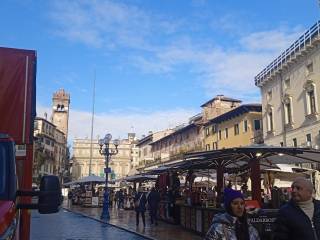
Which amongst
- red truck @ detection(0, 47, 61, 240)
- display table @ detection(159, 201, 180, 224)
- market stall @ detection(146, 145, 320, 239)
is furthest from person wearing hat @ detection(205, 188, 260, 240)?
display table @ detection(159, 201, 180, 224)

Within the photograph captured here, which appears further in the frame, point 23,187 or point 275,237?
point 23,187

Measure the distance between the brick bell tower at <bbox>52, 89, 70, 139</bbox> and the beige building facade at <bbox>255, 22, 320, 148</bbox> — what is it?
97958 mm

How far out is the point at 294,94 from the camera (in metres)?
36.5

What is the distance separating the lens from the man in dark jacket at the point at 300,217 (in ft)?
13.6

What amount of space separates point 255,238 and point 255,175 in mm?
10196

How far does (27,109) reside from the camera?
622 cm

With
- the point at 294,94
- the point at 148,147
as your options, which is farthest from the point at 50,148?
the point at 294,94

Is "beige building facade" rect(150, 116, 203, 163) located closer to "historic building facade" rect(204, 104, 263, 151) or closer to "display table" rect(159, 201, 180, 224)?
"historic building facade" rect(204, 104, 263, 151)

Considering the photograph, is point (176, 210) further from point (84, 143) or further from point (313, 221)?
point (84, 143)

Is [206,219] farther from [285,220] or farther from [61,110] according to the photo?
[61,110]

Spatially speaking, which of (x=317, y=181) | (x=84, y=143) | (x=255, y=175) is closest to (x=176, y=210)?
(x=255, y=175)

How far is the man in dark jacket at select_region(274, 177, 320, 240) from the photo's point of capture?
13.6 feet

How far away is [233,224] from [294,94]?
3387 centimetres

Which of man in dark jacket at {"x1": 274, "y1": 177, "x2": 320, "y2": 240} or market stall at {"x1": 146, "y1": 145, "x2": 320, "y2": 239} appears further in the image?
market stall at {"x1": 146, "y1": 145, "x2": 320, "y2": 239}
